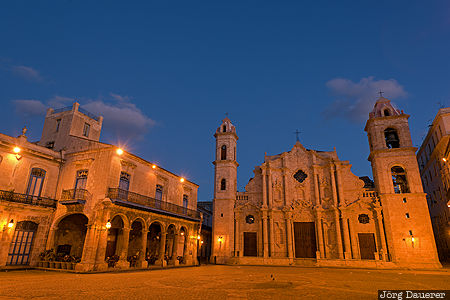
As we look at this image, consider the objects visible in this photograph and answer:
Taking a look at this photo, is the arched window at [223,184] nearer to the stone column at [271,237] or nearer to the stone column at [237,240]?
the stone column at [237,240]

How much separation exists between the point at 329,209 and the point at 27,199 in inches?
1119

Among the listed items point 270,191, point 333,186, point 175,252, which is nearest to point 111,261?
point 175,252

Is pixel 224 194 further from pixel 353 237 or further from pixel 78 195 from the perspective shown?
pixel 78 195

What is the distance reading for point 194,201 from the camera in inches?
1314

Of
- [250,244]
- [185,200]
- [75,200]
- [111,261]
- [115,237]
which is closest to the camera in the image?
[111,261]

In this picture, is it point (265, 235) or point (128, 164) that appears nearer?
point (128, 164)

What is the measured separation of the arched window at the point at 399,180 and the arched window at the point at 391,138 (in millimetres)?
2691

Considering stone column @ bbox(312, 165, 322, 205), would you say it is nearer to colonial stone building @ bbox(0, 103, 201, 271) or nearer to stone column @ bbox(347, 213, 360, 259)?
stone column @ bbox(347, 213, 360, 259)

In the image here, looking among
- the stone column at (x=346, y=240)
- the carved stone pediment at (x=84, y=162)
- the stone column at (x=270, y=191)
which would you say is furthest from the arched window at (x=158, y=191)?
the stone column at (x=346, y=240)

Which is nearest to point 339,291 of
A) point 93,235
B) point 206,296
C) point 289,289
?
point 289,289

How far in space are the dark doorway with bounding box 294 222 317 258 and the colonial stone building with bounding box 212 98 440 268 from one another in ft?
0.34

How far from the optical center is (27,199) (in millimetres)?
20125

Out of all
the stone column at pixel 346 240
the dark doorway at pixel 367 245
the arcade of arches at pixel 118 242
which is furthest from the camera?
the stone column at pixel 346 240

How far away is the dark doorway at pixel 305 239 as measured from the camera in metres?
30.3
